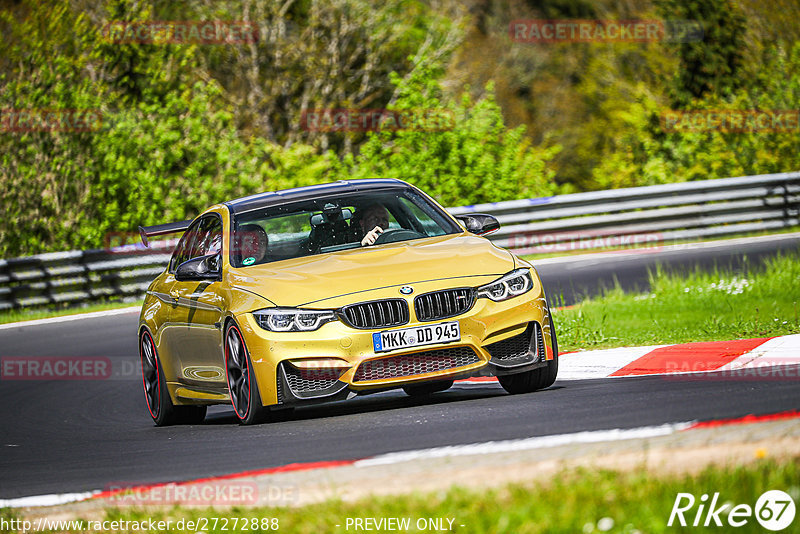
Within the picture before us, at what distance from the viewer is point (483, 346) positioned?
7801mm

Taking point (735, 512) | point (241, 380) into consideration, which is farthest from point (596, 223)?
point (735, 512)

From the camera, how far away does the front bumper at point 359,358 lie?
7617 millimetres

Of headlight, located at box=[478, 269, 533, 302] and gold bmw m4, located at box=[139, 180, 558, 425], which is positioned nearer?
gold bmw m4, located at box=[139, 180, 558, 425]

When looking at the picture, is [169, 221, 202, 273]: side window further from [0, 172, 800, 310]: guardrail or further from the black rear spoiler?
[0, 172, 800, 310]: guardrail

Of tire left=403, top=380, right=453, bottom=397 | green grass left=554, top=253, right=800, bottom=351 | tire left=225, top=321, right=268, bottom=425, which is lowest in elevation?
green grass left=554, top=253, right=800, bottom=351

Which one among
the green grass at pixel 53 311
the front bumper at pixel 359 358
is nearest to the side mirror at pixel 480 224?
the front bumper at pixel 359 358

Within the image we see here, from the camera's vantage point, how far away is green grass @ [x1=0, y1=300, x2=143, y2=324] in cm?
1841

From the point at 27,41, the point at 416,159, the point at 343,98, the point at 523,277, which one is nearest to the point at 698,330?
the point at 523,277

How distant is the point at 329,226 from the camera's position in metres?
9.00

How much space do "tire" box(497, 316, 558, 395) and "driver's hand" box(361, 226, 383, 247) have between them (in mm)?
1324

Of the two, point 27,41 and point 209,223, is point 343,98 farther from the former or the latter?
point 209,223

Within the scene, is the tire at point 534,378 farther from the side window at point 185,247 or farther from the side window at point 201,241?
the side window at point 185,247

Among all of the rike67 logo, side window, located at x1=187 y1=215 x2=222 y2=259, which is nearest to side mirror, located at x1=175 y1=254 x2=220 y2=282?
side window, located at x1=187 y1=215 x2=222 y2=259

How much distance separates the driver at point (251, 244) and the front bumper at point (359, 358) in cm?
92
